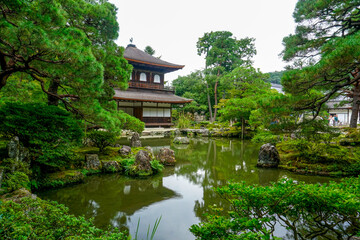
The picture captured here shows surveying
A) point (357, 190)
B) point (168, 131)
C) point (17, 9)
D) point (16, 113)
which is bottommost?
point (168, 131)

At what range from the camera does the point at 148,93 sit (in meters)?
17.7

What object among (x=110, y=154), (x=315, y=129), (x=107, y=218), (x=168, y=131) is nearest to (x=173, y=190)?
(x=107, y=218)

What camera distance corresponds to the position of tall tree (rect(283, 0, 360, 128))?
358 cm

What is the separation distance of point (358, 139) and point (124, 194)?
8017 millimetres

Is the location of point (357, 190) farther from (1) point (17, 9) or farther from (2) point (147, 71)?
(2) point (147, 71)

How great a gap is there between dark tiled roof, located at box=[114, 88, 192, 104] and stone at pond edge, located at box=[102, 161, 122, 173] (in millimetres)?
9031

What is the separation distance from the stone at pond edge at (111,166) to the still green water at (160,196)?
267 millimetres

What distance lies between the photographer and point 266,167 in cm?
643

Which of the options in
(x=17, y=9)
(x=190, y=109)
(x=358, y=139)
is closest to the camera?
(x=17, y=9)

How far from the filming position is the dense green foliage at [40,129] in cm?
384

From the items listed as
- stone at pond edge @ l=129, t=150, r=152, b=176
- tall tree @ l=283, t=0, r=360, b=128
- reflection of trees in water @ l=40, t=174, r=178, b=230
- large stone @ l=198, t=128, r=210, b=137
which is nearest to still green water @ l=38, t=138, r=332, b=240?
reflection of trees in water @ l=40, t=174, r=178, b=230

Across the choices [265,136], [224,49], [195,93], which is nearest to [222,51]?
[224,49]

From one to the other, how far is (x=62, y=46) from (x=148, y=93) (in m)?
14.4

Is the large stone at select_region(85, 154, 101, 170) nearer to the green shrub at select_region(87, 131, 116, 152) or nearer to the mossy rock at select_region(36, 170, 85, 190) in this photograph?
the mossy rock at select_region(36, 170, 85, 190)
